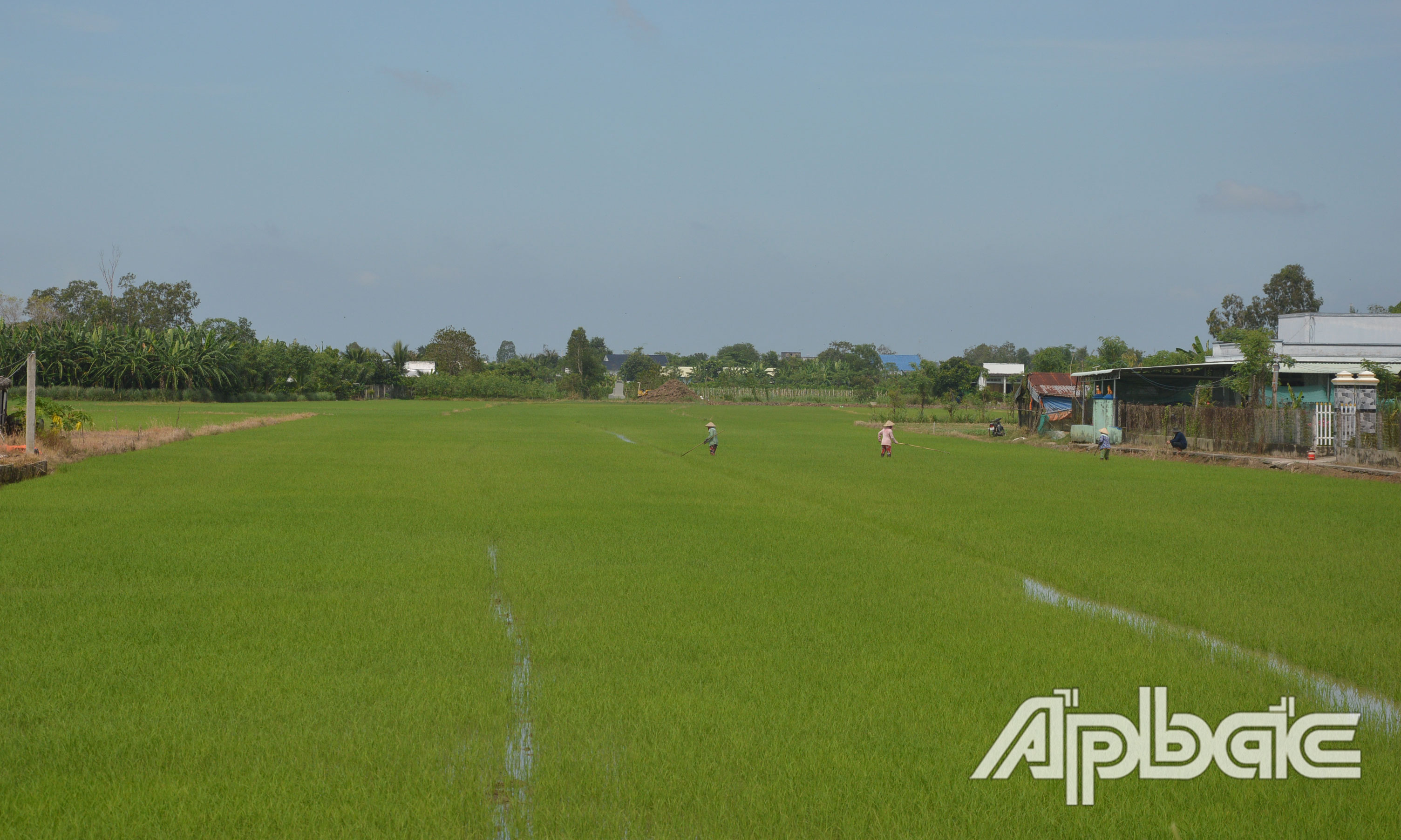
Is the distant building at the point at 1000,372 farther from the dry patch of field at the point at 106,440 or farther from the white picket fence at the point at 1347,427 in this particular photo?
the dry patch of field at the point at 106,440

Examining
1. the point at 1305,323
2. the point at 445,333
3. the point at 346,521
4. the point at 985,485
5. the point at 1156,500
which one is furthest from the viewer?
the point at 445,333

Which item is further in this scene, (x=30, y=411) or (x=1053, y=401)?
(x=1053, y=401)

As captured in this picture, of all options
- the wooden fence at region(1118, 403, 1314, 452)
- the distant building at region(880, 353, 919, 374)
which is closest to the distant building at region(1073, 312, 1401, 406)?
the wooden fence at region(1118, 403, 1314, 452)

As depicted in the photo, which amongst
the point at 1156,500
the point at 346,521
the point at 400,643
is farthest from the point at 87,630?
the point at 1156,500

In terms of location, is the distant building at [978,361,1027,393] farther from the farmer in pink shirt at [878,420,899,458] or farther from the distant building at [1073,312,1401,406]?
the farmer in pink shirt at [878,420,899,458]

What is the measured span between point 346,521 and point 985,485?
1130 cm

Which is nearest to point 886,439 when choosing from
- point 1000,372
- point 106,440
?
point 106,440

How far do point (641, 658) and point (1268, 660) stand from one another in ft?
13.1

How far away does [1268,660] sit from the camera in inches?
264

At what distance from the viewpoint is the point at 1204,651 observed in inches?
270

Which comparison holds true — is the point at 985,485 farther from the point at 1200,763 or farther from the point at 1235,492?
the point at 1200,763

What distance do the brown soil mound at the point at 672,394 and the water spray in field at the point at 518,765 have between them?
9547 centimetres

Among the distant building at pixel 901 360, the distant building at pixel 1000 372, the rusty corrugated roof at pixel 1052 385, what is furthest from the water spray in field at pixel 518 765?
the distant building at pixel 901 360

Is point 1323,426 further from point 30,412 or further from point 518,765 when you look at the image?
point 30,412
